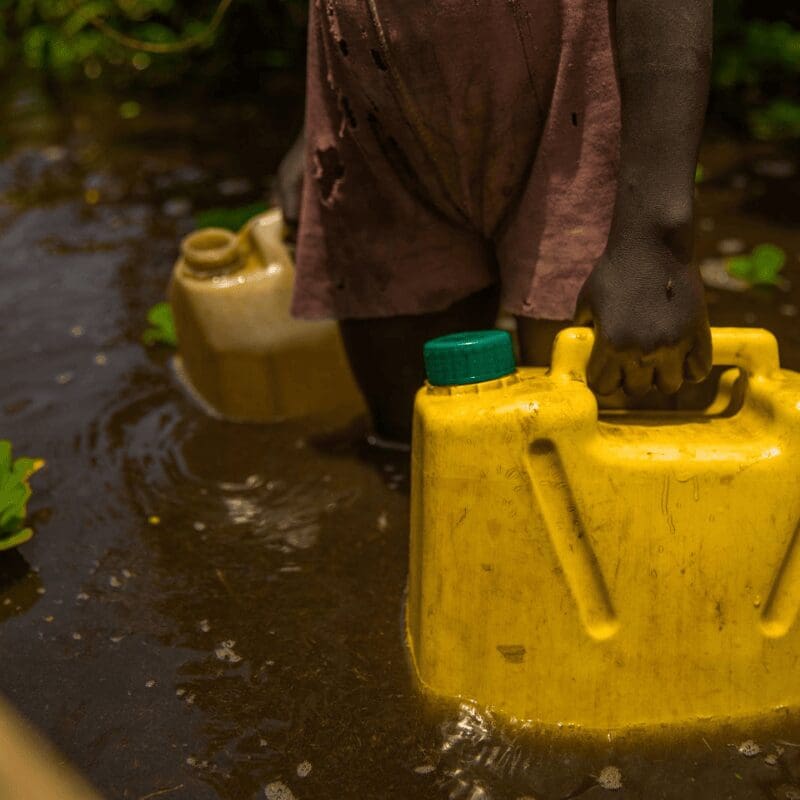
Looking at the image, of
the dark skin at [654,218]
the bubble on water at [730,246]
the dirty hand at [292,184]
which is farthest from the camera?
the bubble on water at [730,246]

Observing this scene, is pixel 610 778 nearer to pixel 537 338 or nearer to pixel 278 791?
pixel 278 791

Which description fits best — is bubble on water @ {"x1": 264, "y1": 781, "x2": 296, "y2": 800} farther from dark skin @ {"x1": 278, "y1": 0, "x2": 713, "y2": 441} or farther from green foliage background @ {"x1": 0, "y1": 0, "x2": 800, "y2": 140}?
green foliage background @ {"x1": 0, "y1": 0, "x2": 800, "y2": 140}

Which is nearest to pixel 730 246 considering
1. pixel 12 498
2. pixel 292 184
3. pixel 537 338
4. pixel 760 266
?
pixel 760 266

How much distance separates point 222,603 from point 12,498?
0.46 m

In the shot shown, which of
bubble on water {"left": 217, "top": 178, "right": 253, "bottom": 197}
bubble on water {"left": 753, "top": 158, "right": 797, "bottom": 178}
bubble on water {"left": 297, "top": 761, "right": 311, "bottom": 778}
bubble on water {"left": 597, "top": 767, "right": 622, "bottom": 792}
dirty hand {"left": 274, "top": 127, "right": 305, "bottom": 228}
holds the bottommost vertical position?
bubble on water {"left": 753, "top": 158, "right": 797, "bottom": 178}

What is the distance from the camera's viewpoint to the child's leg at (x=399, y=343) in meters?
1.95

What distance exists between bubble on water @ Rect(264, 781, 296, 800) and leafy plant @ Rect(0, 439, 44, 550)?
756 millimetres

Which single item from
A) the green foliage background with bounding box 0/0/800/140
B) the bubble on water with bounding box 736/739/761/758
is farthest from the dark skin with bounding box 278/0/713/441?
the green foliage background with bounding box 0/0/800/140

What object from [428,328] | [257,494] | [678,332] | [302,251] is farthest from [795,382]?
[257,494]

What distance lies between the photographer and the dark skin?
51.8 inches

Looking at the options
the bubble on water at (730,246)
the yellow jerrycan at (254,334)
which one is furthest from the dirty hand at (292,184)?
the bubble on water at (730,246)

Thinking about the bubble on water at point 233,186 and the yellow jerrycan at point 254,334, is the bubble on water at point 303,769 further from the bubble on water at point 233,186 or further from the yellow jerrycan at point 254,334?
the bubble on water at point 233,186

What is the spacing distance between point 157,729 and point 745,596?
0.90 m

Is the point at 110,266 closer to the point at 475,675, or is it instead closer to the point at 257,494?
the point at 257,494
